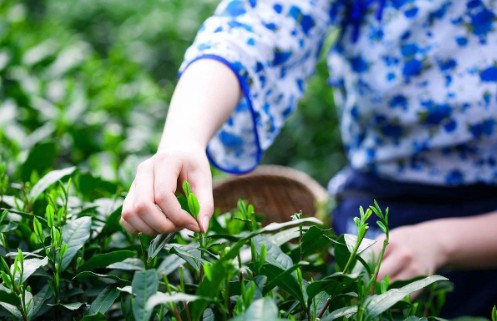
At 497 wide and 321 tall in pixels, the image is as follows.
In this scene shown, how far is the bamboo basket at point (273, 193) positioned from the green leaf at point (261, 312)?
4.33 feet

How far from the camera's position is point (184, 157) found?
3.27 feet

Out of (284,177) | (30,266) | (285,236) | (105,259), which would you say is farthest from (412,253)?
(284,177)

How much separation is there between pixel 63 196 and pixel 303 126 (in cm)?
202

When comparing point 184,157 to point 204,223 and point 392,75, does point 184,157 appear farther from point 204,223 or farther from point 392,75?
point 392,75

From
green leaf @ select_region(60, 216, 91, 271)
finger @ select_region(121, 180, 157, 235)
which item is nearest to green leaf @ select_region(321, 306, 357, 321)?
finger @ select_region(121, 180, 157, 235)

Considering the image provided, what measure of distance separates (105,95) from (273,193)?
623mm

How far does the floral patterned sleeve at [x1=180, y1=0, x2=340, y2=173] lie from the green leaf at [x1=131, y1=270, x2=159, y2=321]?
0.55m

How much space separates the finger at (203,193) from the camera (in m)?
0.93

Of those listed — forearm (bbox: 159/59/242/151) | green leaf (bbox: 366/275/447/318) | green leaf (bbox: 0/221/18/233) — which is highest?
forearm (bbox: 159/59/242/151)

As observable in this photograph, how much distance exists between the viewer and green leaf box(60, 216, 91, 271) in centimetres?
97

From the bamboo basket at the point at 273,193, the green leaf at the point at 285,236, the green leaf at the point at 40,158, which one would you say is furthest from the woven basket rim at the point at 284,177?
the green leaf at the point at 285,236

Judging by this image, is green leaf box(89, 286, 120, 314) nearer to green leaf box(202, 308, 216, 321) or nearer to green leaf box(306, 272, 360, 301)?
green leaf box(202, 308, 216, 321)

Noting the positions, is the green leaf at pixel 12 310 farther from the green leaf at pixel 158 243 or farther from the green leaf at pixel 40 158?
the green leaf at pixel 40 158

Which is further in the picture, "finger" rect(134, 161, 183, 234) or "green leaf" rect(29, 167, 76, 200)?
"green leaf" rect(29, 167, 76, 200)
